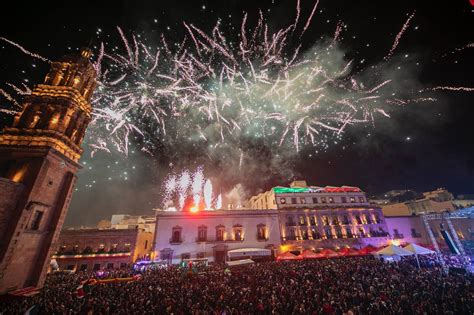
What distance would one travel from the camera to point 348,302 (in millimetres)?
13219

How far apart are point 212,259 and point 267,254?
27.3 feet

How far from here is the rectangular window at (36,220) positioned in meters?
17.5

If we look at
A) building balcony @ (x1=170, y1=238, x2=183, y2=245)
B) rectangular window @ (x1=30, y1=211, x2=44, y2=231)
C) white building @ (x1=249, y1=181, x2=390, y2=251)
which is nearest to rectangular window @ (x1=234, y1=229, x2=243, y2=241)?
white building @ (x1=249, y1=181, x2=390, y2=251)

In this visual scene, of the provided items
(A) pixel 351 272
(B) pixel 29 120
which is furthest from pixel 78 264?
(A) pixel 351 272

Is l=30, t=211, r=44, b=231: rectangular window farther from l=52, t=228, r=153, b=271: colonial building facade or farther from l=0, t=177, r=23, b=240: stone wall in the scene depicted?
l=52, t=228, r=153, b=271: colonial building facade

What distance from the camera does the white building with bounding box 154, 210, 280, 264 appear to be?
31922 mm

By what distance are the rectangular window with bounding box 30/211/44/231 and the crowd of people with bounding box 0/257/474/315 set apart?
4.86 meters

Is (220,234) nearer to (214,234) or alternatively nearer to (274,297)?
(214,234)

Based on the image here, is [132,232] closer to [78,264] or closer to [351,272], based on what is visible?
[78,264]

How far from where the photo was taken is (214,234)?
33.9m

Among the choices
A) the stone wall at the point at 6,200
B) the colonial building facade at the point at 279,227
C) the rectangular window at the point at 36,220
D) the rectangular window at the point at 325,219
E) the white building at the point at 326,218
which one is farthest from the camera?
the rectangular window at the point at 325,219

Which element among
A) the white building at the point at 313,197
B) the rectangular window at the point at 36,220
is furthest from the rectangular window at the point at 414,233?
the rectangular window at the point at 36,220

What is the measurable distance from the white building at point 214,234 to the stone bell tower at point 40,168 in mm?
14749

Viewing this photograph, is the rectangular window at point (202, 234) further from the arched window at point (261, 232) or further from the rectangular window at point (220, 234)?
the arched window at point (261, 232)
